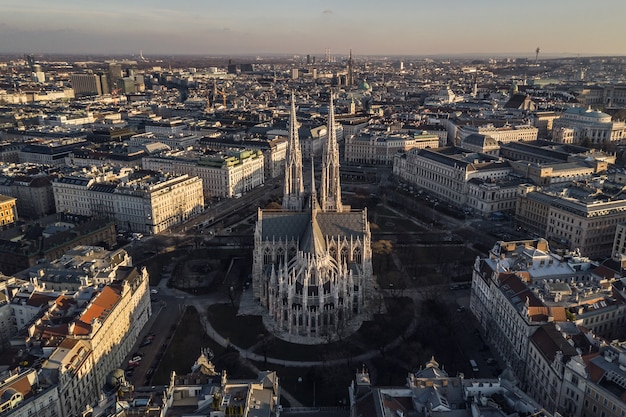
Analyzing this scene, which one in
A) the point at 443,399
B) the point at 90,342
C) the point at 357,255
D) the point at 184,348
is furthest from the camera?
the point at 357,255

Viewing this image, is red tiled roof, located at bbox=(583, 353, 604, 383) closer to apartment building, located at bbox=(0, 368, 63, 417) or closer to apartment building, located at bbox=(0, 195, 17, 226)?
apartment building, located at bbox=(0, 368, 63, 417)

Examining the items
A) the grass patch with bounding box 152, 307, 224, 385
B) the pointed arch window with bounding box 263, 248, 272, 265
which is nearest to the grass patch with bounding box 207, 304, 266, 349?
the grass patch with bounding box 152, 307, 224, 385

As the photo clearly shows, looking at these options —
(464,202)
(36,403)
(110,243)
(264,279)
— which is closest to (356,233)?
(264,279)

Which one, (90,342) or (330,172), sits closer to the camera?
(90,342)

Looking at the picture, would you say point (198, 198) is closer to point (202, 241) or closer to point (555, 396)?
point (202, 241)

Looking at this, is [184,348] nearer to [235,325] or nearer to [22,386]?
[235,325]

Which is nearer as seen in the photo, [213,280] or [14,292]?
[14,292]

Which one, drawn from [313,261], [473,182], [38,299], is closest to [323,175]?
[313,261]
